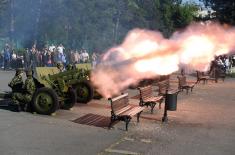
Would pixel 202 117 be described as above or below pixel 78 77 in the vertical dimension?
below

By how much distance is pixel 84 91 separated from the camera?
18.9 meters

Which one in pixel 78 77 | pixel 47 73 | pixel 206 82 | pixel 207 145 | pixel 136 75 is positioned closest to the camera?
pixel 207 145

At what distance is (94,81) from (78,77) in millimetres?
854

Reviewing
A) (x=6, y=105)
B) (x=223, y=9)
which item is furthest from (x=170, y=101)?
(x=223, y=9)

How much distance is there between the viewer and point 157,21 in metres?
56.1

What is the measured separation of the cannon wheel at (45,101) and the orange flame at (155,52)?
13.8 feet

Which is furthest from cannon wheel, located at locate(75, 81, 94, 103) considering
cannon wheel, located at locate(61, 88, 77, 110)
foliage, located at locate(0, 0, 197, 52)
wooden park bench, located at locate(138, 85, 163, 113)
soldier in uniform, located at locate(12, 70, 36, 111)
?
foliage, located at locate(0, 0, 197, 52)

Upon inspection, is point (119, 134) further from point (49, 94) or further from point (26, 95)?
point (26, 95)

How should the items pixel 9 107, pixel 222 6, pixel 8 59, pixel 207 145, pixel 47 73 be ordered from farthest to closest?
pixel 222 6, pixel 8 59, pixel 47 73, pixel 9 107, pixel 207 145

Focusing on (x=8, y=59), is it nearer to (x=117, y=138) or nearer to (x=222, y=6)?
(x=222, y=6)

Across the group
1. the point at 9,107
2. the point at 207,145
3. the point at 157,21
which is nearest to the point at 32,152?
the point at 207,145

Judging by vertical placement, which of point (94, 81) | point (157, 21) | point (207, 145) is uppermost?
point (157, 21)

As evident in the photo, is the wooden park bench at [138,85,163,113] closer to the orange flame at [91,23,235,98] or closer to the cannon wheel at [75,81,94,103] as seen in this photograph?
the orange flame at [91,23,235,98]

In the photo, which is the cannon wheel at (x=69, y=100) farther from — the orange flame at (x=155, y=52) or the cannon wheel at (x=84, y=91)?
the orange flame at (x=155, y=52)
